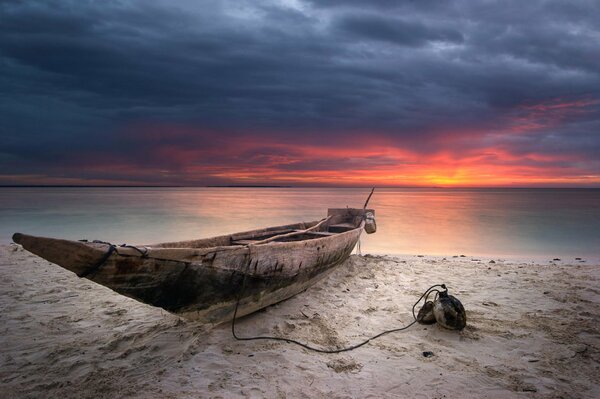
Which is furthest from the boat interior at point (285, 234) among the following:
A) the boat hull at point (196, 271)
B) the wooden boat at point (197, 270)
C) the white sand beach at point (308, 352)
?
the white sand beach at point (308, 352)

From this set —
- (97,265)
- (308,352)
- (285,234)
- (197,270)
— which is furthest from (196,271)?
(285,234)

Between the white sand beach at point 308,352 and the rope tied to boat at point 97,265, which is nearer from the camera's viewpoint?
the rope tied to boat at point 97,265

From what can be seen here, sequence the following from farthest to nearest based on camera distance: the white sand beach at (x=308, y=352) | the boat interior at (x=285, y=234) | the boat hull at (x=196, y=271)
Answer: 1. the boat interior at (x=285, y=234)
2. the white sand beach at (x=308, y=352)
3. the boat hull at (x=196, y=271)

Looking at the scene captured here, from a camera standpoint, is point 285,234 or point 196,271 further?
point 285,234

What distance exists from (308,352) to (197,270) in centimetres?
147

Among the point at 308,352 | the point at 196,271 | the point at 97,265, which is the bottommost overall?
the point at 308,352

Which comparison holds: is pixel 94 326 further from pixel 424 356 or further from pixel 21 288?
pixel 424 356

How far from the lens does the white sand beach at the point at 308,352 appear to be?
3.10m

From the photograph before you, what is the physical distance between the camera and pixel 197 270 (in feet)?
11.1

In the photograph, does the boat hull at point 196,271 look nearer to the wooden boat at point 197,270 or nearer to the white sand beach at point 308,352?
the wooden boat at point 197,270

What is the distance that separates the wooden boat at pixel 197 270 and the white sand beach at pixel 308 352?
0.40 metres

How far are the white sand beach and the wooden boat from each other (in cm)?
40

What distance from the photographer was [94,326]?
440 centimetres

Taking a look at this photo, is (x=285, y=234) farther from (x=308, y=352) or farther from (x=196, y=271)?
(x=196, y=271)
